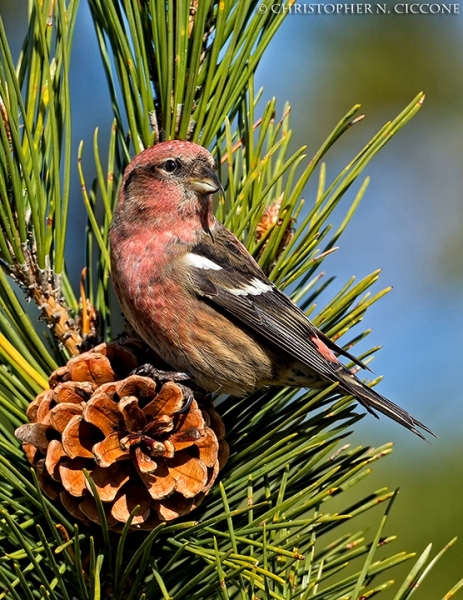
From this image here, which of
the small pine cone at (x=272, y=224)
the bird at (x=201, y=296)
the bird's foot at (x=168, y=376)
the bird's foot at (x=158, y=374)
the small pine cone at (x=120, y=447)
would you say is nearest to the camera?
the small pine cone at (x=120, y=447)

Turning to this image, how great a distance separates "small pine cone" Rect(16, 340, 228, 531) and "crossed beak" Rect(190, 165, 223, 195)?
0.83m

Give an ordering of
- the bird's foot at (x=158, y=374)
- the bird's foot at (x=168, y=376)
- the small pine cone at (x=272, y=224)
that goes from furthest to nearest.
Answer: the small pine cone at (x=272, y=224) → the bird's foot at (x=158, y=374) → the bird's foot at (x=168, y=376)

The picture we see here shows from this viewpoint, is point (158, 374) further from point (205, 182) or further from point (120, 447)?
point (205, 182)

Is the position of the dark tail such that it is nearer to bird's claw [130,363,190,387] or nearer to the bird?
the bird

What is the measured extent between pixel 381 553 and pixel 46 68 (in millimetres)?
2165

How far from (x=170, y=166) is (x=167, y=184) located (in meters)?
0.28

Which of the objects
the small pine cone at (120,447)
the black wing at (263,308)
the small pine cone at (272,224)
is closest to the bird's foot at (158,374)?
the small pine cone at (120,447)

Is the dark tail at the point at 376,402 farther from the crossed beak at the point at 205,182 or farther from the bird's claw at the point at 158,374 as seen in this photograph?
the crossed beak at the point at 205,182

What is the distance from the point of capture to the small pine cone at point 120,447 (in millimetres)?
1762

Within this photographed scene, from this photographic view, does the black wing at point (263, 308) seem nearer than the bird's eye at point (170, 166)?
Yes

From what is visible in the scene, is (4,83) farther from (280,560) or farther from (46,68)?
(280,560)

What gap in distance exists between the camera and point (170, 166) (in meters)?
2.54

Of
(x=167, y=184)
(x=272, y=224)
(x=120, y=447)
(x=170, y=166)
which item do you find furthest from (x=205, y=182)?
(x=120, y=447)

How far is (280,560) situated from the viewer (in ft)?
6.03
